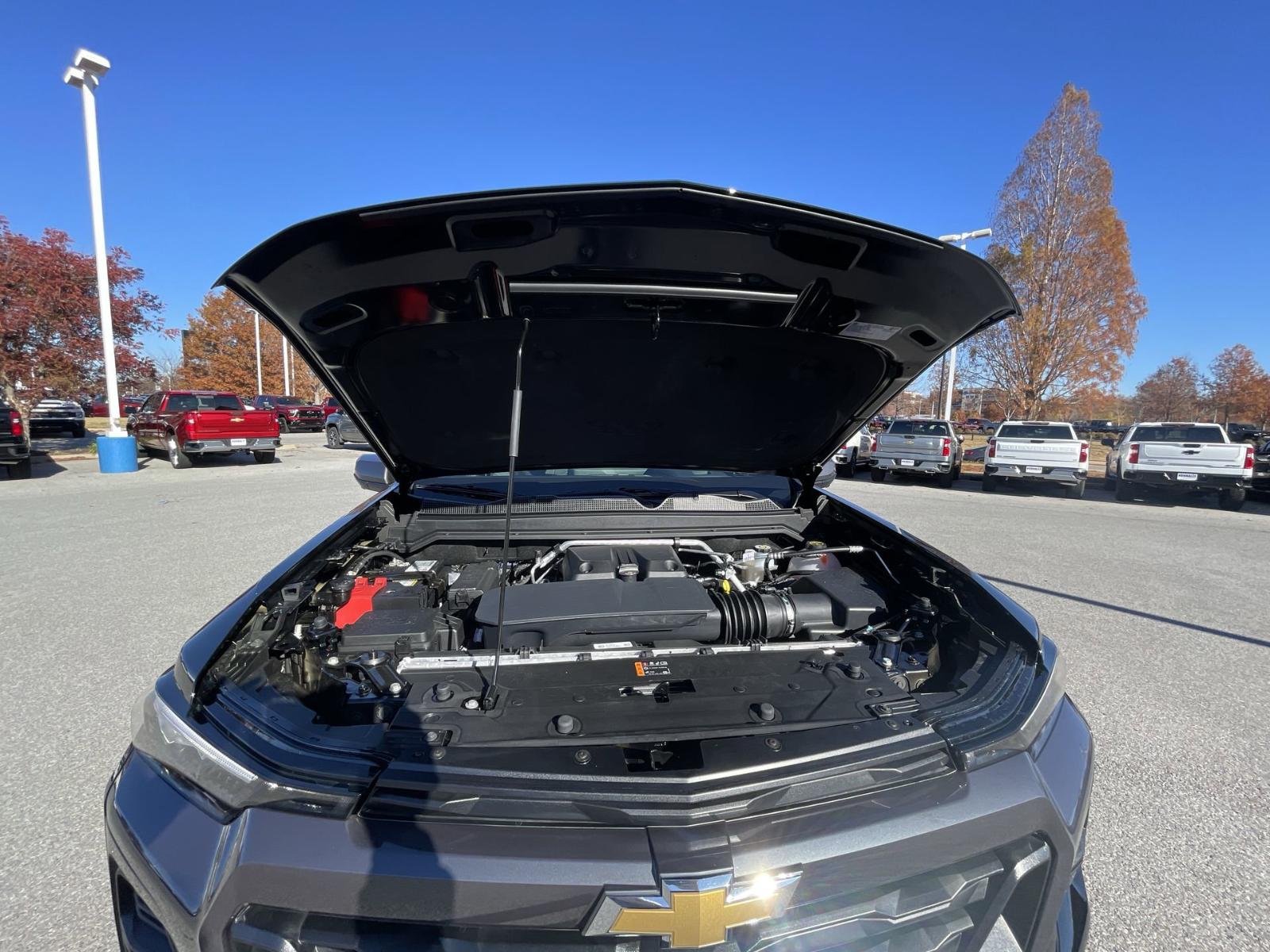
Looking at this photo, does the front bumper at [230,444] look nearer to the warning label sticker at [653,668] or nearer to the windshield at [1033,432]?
the warning label sticker at [653,668]

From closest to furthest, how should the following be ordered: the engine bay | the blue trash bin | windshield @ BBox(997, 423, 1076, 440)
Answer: the engine bay → the blue trash bin → windshield @ BBox(997, 423, 1076, 440)

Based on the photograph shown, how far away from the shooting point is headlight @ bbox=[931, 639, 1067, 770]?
137 centimetres

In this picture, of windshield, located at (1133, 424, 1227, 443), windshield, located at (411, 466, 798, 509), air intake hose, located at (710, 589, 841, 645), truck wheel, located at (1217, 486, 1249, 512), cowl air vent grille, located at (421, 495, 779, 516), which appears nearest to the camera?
Result: air intake hose, located at (710, 589, 841, 645)

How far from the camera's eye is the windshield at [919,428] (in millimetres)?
15250

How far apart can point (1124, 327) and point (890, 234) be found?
23.5m

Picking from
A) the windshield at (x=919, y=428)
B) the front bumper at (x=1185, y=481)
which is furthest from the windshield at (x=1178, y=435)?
the windshield at (x=919, y=428)

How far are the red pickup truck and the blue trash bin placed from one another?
1.10m

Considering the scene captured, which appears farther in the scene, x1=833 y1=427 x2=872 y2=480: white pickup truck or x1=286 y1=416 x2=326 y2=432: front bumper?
x1=286 y1=416 x2=326 y2=432: front bumper

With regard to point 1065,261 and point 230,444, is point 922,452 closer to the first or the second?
point 1065,261

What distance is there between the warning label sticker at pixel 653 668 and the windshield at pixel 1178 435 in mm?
14493

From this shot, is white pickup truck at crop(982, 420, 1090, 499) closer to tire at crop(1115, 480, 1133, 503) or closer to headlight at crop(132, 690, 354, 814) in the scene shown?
tire at crop(1115, 480, 1133, 503)

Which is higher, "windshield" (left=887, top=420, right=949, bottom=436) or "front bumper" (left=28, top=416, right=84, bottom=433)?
"windshield" (left=887, top=420, right=949, bottom=436)

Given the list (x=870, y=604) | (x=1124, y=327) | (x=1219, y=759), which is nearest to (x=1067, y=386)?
(x=1124, y=327)

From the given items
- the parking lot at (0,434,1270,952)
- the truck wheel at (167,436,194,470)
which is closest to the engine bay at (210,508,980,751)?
the parking lot at (0,434,1270,952)
